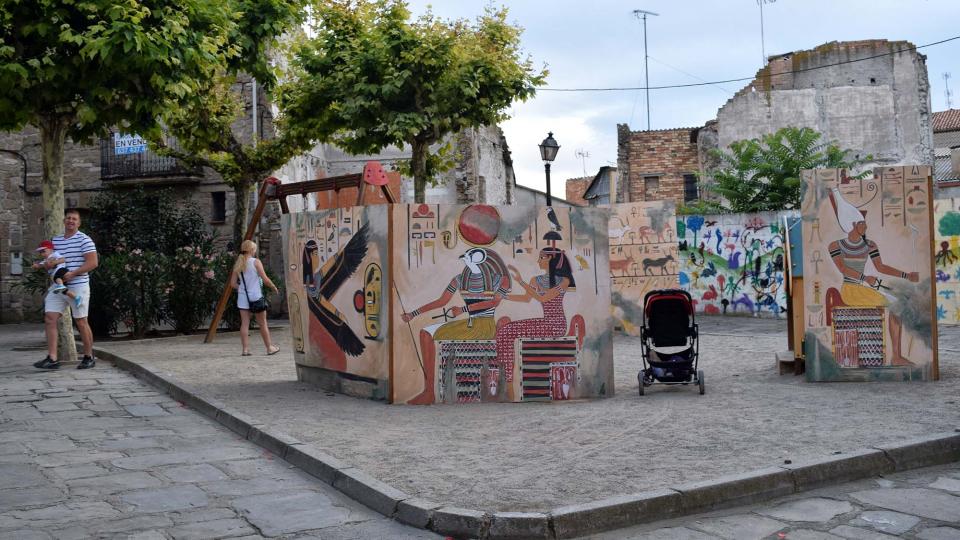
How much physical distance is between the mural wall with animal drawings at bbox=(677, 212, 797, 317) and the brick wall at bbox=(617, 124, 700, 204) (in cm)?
2252

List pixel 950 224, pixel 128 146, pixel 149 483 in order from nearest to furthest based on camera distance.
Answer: pixel 149 483, pixel 950 224, pixel 128 146

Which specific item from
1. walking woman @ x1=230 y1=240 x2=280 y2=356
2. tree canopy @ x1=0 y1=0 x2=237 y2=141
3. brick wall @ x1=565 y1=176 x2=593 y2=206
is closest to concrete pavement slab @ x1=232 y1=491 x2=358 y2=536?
tree canopy @ x1=0 y1=0 x2=237 y2=141

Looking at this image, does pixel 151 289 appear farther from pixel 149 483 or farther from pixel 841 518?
pixel 841 518

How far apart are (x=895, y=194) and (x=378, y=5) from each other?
1271 cm

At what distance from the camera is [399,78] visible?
18266 millimetres

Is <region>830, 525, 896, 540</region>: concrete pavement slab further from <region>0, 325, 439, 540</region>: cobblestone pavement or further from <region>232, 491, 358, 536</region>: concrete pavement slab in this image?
<region>232, 491, 358, 536</region>: concrete pavement slab

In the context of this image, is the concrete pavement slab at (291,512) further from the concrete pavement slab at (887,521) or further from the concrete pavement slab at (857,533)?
the concrete pavement slab at (887,521)

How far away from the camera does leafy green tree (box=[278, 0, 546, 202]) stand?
60.7 feet

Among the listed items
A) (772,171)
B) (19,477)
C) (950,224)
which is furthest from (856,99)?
(19,477)

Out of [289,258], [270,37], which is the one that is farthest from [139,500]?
[270,37]

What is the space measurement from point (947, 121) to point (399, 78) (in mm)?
45612

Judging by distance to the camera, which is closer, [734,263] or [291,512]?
[291,512]

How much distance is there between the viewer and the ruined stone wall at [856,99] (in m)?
35.1

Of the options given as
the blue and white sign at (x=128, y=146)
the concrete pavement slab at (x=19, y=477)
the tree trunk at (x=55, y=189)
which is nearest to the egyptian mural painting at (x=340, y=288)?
the concrete pavement slab at (x=19, y=477)
